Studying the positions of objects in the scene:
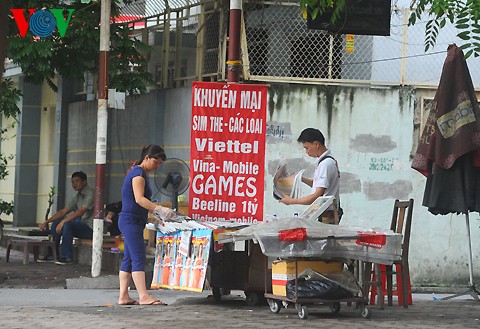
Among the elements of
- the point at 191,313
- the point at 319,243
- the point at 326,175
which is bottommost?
the point at 191,313

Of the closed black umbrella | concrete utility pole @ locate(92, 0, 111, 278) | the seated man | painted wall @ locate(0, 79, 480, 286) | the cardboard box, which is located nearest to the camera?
the cardboard box

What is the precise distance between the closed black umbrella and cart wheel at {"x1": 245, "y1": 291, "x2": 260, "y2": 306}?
2.36 metres

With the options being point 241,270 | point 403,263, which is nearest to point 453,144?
point 403,263

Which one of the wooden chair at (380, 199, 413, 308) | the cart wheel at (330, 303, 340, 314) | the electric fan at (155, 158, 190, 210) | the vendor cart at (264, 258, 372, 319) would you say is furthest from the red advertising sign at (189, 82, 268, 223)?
the electric fan at (155, 158, 190, 210)

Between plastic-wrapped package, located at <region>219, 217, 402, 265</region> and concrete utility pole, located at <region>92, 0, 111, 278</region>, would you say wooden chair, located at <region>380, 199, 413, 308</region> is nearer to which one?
plastic-wrapped package, located at <region>219, 217, 402, 265</region>

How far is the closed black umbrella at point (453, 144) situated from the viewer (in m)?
12.2

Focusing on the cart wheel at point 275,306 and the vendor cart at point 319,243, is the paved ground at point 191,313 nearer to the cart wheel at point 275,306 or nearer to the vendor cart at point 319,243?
the cart wheel at point 275,306

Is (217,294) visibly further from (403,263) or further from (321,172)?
(403,263)

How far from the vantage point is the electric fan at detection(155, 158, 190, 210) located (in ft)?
46.5

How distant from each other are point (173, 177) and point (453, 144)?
381 centimetres

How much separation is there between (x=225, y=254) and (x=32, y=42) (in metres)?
7.13

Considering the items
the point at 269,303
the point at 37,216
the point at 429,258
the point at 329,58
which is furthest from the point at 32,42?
the point at 37,216

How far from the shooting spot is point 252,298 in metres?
11.5

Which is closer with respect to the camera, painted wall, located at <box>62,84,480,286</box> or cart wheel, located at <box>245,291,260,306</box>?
cart wheel, located at <box>245,291,260,306</box>
